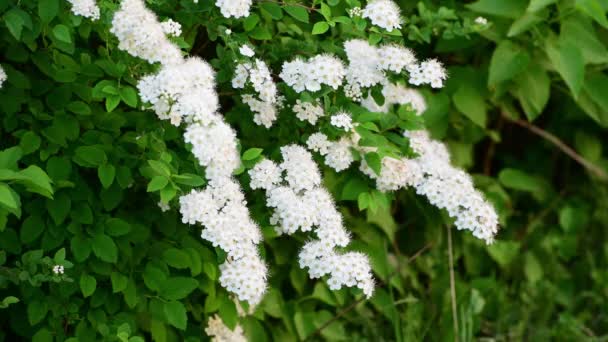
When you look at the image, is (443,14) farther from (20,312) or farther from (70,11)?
(20,312)

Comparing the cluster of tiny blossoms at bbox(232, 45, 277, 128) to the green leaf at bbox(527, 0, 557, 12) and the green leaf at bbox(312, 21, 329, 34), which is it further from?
the green leaf at bbox(527, 0, 557, 12)

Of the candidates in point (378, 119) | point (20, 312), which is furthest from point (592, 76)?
point (20, 312)

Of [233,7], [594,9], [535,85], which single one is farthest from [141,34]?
[535,85]

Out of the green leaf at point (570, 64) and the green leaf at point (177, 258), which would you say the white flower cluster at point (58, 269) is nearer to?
the green leaf at point (177, 258)

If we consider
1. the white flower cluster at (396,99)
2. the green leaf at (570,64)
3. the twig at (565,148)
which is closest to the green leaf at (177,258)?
the white flower cluster at (396,99)

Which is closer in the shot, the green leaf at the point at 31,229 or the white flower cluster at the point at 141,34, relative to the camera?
the white flower cluster at the point at 141,34

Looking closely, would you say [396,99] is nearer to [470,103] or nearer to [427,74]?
[427,74]

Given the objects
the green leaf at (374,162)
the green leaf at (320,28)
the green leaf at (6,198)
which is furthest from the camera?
the green leaf at (374,162)
